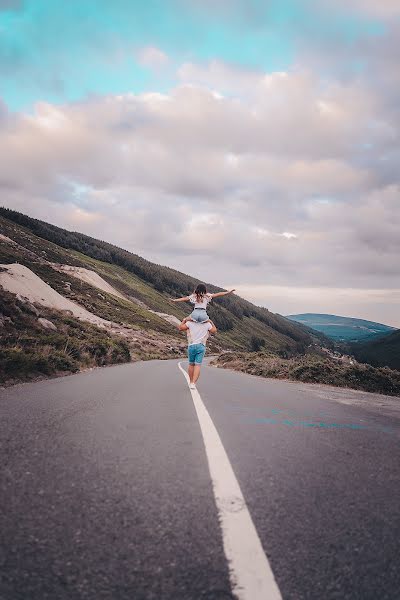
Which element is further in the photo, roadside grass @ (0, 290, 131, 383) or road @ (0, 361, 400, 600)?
roadside grass @ (0, 290, 131, 383)

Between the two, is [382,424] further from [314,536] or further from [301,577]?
[301,577]

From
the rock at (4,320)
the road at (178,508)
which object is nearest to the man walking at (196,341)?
the road at (178,508)

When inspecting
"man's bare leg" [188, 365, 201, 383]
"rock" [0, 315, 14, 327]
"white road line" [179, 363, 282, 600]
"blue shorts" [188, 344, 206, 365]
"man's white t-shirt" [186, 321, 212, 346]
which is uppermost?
"man's white t-shirt" [186, 321, 212, 346]

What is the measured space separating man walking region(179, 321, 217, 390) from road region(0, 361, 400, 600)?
3926 mm

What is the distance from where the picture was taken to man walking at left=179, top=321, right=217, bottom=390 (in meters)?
9.14

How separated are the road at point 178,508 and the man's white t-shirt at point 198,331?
4.13m

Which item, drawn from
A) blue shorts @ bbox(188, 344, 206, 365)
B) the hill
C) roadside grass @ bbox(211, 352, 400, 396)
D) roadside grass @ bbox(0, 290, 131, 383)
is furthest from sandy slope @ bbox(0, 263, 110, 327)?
blue shorts @ bbox(188, 344, 206, 365)

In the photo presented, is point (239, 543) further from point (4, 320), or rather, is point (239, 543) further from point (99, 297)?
point (99, 297)

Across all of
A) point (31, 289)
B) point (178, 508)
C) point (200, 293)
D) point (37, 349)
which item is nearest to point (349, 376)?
point (200, 293)

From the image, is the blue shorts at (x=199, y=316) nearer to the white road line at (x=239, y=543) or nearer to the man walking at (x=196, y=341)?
the man walking at (x=196, y=341)

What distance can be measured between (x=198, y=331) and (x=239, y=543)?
7.42m

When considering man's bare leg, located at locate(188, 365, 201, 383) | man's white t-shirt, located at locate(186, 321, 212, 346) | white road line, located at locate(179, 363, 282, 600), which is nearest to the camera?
white road line, located at locate(179, 363, 282, 600)

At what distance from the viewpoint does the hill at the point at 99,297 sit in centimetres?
2271

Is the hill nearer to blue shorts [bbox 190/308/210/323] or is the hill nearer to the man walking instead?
the man walking
